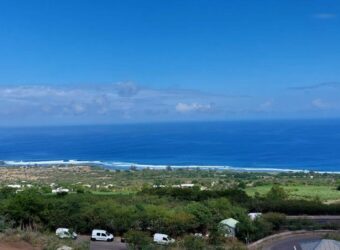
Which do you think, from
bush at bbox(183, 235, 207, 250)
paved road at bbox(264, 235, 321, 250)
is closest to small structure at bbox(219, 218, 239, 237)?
paved road at bbox(264, 235, 321, 250)

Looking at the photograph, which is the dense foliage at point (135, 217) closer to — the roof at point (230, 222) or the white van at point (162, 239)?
the roof at point (230, 222)

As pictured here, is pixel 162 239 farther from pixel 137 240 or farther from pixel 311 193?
pixel 311 193

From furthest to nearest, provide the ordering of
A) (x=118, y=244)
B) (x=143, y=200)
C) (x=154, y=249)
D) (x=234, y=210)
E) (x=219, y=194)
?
(x=219, y=194)
(x=143, y=200)
(x=234, y=210)
(x=118, y=244)
(x=154, y=249)

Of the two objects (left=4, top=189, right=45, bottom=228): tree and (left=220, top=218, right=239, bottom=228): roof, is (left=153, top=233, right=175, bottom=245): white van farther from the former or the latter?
(left=4, top=189, right=45, bottom=228): tree

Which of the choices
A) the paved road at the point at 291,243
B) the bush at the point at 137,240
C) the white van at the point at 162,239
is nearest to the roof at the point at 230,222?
the paved road at the point at 291,243

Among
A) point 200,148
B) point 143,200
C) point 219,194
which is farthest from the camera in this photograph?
point 200,148

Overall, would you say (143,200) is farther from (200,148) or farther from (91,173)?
(200,148)

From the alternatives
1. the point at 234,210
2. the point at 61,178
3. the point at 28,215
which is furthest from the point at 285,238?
the point at 61,178

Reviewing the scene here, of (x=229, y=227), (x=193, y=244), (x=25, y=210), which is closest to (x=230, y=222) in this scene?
(x=229, y=227)
